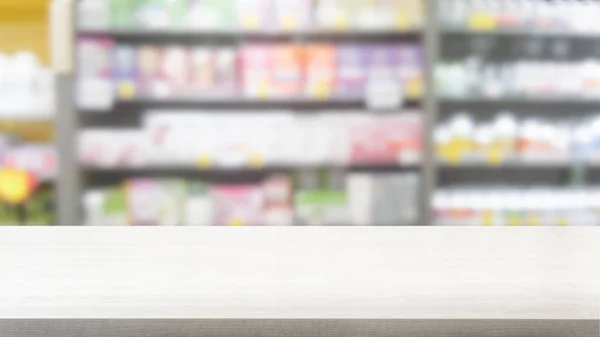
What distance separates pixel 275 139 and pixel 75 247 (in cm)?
247

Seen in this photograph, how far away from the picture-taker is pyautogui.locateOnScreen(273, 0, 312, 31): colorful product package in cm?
329

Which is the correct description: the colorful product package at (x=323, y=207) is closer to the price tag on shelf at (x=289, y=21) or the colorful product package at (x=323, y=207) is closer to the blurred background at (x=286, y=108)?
the blurred background at (x=286, y=108)

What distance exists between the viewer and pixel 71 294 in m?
0.68

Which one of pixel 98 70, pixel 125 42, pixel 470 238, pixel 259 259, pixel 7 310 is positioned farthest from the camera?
pixel 125 42

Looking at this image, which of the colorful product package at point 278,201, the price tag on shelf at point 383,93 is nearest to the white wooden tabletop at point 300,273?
the price tag on shelf at point 383,93

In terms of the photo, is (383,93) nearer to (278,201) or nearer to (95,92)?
(278,201)

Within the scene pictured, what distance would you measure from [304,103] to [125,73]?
106 centimetres

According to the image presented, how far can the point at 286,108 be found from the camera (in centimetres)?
351

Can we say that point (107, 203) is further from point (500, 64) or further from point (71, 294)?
point (71, 294)

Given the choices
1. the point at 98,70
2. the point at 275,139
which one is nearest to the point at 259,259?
the point at 275,139

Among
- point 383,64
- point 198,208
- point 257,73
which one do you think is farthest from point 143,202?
point 383,64

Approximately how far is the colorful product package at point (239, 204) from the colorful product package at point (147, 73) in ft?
2.31

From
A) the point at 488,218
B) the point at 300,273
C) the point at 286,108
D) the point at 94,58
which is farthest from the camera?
the point at 286,108

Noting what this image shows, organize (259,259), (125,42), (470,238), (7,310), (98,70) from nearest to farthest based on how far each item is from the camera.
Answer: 1. (7,310)
2. (259,259)
3. (470,238)
4. (98,70)
5. (125,42)
